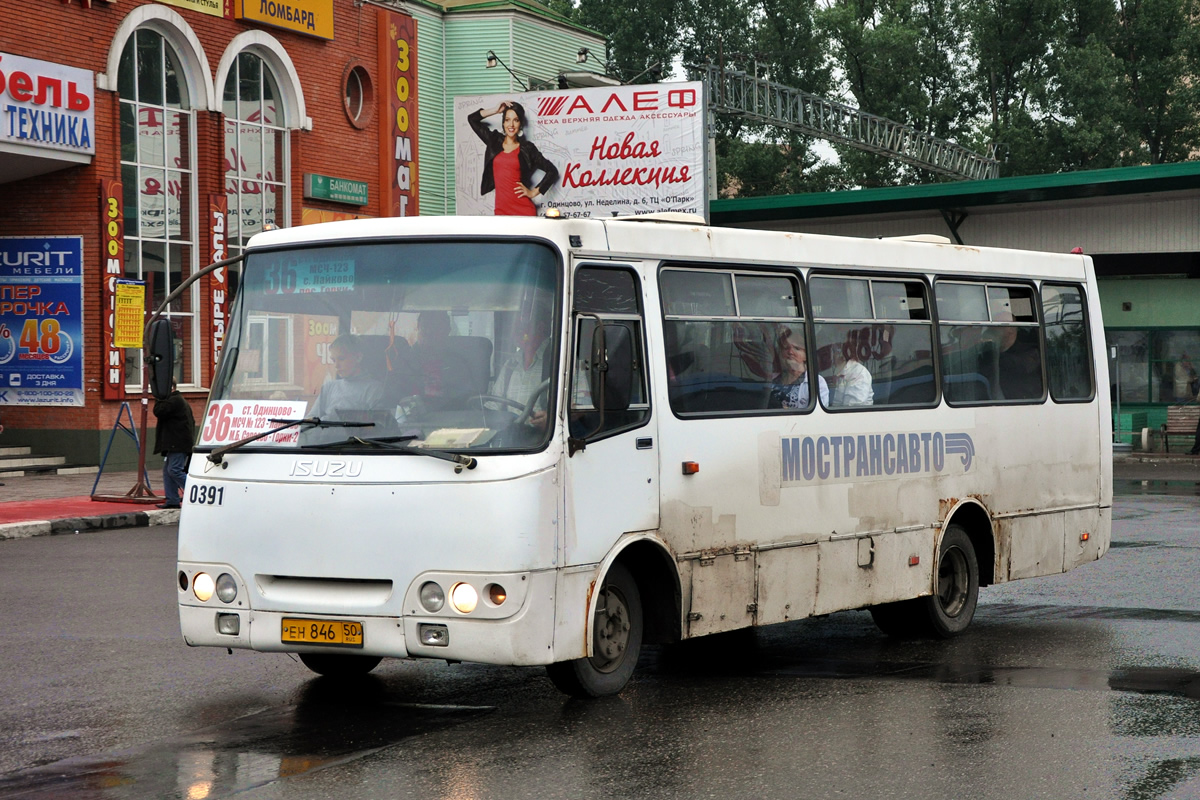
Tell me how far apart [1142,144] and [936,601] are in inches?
2401

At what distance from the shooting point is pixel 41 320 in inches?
1040

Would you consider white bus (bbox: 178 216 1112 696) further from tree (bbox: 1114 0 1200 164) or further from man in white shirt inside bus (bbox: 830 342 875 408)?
tree (bbox: 1114 0 1200 164)

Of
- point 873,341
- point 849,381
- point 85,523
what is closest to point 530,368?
point 849,381

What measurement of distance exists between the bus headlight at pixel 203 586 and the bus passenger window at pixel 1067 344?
265 inches

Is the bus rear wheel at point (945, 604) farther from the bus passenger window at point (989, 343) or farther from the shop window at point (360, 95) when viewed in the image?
the shop window at point (360, 95)

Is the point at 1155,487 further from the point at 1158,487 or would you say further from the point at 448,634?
the point at 448,634

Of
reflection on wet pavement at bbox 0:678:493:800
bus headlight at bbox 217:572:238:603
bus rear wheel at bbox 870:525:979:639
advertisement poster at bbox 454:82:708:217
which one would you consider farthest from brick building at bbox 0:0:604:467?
reflection on wet pavement at bbox 0:678:493:800

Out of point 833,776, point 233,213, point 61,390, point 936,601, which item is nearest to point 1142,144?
point 233,213

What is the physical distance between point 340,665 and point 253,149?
22.5 metres

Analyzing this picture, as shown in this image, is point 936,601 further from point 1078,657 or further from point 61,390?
point 61,390

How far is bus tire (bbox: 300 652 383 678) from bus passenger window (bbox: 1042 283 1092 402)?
19.0 ft

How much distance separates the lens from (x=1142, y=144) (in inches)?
2648

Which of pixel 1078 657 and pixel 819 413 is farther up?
pixel 819 413

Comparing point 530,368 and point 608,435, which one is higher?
point 530,368
